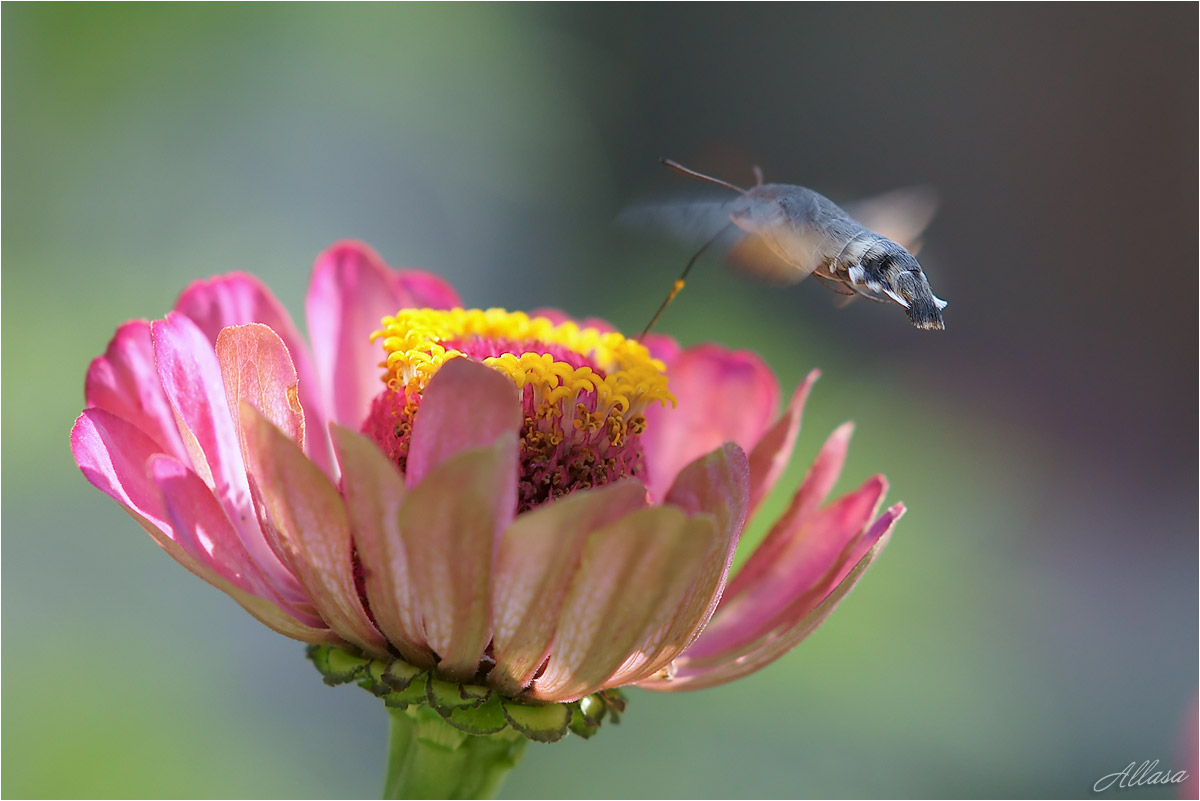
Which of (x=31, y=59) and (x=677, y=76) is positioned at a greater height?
(x=677, y=76)

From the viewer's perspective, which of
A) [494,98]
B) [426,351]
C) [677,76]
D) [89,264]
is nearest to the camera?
→ [426,351]

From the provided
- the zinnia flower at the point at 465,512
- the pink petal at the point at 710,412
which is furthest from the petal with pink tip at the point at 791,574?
the pink petal at the point at 710,412

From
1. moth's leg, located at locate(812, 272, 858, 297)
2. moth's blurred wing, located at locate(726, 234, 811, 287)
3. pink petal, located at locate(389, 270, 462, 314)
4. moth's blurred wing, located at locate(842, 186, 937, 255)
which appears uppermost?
moth's blurred wing, located at locate(842, 186, 937, 255)

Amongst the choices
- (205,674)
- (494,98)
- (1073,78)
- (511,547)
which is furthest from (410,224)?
(1073,78)

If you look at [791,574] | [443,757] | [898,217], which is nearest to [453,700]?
[443,757]

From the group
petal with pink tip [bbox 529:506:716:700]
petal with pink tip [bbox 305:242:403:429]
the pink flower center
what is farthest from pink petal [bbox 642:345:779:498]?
petal with pink tip [bbox 529:506:716:700]

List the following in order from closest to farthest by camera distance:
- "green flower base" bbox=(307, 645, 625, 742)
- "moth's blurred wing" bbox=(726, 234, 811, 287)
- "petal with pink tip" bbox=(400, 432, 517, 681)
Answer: "petal with pink tip" bbox=(400, 432, 517, 681) → "green flower base" bbox=(307, 645, 625, 742) → "moth's blurred wing" bbox=(726, 234, 811, 287)

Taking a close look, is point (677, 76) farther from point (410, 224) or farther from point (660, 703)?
point (660, 703)

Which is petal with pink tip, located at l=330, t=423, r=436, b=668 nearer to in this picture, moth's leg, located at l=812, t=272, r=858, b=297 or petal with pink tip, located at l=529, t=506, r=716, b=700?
petal with pink tip, located at l=529, t=506, r=716, b=700
